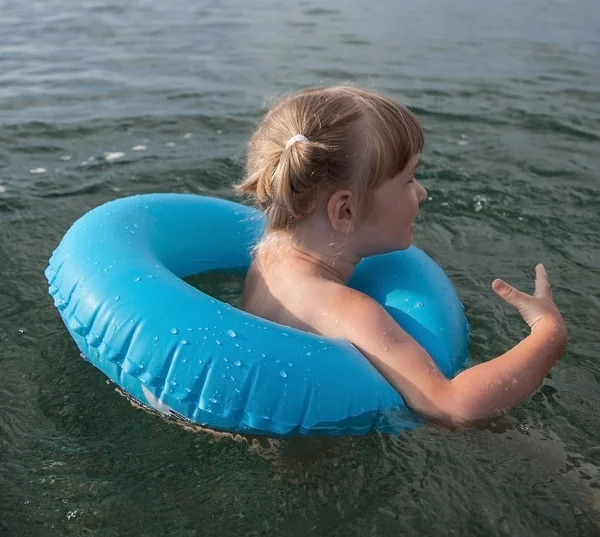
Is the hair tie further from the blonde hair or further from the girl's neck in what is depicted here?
the girl's neck

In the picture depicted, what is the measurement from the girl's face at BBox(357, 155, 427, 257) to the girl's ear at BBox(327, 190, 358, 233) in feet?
0.18

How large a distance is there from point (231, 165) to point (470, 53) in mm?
4798

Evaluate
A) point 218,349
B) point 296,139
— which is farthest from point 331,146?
point 218,349

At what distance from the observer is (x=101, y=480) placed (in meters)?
2.53

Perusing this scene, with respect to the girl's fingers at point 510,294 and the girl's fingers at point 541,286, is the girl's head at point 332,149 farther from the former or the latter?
the girl's fingers at point 541,286

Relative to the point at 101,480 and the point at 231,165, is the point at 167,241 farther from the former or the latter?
the point at 231,165

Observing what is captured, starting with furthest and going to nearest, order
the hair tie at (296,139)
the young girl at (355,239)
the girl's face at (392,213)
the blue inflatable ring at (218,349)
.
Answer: the girl's face at (392,213), the hair tie at (296,139), the young girl at (355,239), the blue inflatable ring at (218,349)

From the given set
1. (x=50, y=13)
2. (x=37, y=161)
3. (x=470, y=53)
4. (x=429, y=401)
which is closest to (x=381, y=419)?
(x=429, y=401)

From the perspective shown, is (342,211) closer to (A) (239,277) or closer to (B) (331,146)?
(B) (331,146)

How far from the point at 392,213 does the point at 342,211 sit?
211mm

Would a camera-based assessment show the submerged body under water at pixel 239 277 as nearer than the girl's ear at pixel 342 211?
Yes

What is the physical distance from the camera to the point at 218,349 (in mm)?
2420

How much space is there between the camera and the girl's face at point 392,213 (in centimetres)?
279

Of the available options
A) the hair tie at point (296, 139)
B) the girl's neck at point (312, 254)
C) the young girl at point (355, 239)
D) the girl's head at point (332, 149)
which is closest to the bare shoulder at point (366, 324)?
the young girl at point (355, 239)
